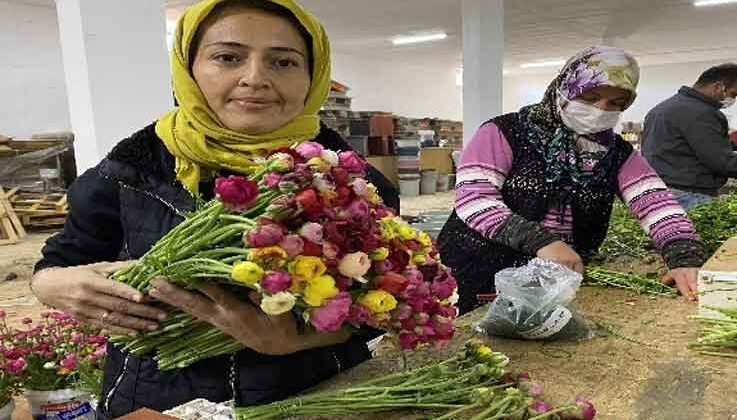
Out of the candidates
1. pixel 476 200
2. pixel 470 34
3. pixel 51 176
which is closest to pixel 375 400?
pixel 476 200

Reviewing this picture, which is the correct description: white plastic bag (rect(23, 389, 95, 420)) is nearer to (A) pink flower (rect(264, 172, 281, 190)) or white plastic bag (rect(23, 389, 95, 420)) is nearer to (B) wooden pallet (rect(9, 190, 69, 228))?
(A) pink flower (rect(264, 172, 281, 190))

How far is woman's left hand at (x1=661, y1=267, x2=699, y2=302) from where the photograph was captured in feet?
5.89

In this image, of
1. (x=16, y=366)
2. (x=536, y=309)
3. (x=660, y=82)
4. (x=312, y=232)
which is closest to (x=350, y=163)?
(x=312, y=232)

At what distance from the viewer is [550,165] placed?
208cm

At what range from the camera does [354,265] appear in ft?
2.56

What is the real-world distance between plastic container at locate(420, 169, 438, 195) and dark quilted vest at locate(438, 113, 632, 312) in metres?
9.31

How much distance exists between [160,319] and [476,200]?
132 cm

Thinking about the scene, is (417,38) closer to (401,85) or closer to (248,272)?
(401,85)

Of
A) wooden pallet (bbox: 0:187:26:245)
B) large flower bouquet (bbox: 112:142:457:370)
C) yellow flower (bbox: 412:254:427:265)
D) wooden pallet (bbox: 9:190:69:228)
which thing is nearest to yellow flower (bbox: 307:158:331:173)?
large flower bouquet (bbox: 112:142:457:370)

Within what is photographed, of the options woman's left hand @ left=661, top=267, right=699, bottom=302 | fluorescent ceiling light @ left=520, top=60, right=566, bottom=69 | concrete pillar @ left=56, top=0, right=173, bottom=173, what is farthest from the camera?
fluorescent ceiling light @ left=520, top=60, right=566, bottom=69

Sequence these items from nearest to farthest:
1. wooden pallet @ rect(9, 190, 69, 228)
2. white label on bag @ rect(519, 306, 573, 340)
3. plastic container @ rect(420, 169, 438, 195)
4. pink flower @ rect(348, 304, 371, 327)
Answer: pink flower @ rect(348, 304, 371, 327)
white label on bag @ rect(519, 306, 573, 340)
wooden pallet @ rect(9, 190, 69, 228)
plastic container @ rect(420, 169, 438, 195)

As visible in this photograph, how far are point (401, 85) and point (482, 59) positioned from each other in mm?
9062

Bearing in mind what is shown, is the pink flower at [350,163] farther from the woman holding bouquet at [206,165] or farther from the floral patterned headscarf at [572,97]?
the floral patterned headscarf at [572,97]

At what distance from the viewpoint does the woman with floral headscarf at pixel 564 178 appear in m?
2.02
